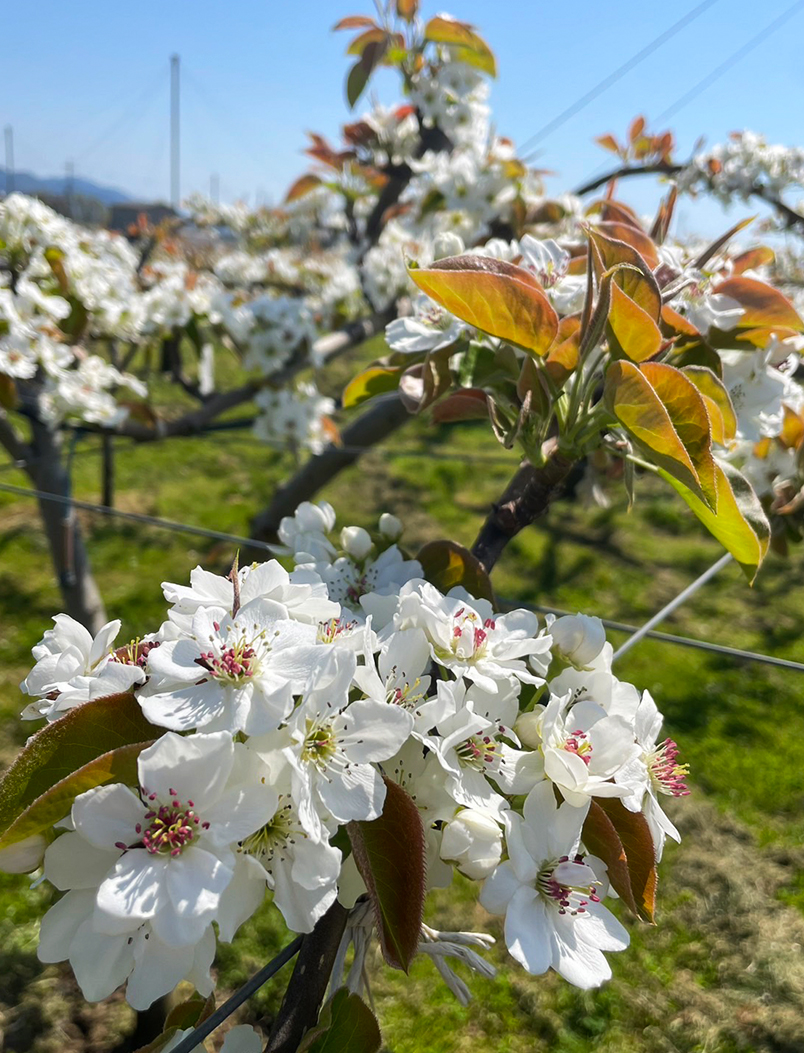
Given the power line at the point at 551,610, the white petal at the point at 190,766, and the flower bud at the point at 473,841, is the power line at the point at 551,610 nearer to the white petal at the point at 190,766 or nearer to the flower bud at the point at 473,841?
the flower bud at the point at 473,841

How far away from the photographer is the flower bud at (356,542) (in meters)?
0.81

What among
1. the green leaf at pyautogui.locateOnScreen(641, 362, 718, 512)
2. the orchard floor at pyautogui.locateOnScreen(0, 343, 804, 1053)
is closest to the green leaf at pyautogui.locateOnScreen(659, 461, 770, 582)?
the green leaf at pyautogui.locateOnScreen(641, 362, 718, 512)

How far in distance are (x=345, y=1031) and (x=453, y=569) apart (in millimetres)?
413

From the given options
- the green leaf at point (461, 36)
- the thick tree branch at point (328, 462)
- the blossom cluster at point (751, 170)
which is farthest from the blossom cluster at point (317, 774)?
the blossom cluster at point (751, 170)

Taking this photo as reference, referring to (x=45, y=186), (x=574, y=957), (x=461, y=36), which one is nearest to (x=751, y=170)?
(x=461, y=36)

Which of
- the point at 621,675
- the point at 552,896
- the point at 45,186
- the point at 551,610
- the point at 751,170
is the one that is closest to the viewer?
the point at 552,896

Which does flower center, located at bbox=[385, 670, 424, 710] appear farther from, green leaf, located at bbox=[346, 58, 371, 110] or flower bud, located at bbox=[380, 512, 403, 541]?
green leaf, located at bbox=[346, 58, 371, 110]

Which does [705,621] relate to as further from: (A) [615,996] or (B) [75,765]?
(B) [75,765]

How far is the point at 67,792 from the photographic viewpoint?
46 cm

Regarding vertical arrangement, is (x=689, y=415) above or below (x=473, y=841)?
above

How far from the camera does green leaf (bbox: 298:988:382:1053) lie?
554mm

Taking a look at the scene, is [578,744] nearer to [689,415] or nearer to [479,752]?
[479,752]

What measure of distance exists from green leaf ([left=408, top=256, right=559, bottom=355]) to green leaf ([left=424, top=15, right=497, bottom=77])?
5.93ft

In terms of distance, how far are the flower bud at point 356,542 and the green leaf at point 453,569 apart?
0.06 m
